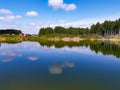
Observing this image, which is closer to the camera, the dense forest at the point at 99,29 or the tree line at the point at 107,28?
the tree line at the point at 107,28

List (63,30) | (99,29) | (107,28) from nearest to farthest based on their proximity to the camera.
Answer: (107,28)
(99,29)
(63,30)

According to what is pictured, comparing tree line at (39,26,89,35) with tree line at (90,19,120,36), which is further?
tree line at (39,26,89,35)

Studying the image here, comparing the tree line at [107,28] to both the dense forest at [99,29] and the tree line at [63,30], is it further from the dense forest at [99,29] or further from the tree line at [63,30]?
the tree line at [63,30]

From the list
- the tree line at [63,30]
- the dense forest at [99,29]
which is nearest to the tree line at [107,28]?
the dense forest at [99,29]

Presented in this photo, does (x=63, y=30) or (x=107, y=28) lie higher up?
(x=107, y=28)

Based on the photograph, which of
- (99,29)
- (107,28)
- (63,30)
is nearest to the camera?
(107,28)

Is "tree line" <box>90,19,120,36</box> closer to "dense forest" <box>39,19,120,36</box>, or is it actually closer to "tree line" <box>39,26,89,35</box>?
"dense forest" <box>39,19,120,36</box>

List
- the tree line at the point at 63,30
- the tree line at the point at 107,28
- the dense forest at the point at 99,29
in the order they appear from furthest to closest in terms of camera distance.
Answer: the tree line at the point at 63,30 < the dense forest at the point at 99,29 < the tree line at the point at 107,28

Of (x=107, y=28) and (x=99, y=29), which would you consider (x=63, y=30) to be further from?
(x=107, y=28)

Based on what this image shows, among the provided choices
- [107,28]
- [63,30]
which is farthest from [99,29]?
[63,30]

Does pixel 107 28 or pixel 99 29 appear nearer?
pixel 107 28

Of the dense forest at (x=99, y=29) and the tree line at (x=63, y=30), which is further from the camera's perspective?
the tree line at (x=63, y=30)

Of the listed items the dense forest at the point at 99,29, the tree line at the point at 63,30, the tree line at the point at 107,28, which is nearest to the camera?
the tree line at the point at 107,28

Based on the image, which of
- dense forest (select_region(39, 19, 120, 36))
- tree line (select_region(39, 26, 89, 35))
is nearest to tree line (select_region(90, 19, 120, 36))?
dense forest (select_region(39, 19, 120, 36))
